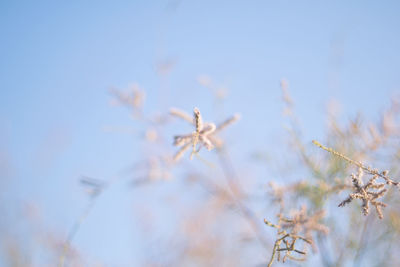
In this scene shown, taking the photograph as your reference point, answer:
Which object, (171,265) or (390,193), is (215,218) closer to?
(171,265)

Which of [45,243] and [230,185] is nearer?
[230,185]

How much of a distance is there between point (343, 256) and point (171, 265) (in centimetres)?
261

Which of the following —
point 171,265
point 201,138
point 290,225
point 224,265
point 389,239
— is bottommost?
point 290,225

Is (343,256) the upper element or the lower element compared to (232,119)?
lower

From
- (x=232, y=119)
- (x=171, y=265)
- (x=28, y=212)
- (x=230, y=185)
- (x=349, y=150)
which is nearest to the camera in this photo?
(x=232, y=119)

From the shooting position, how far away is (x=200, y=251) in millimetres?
4777

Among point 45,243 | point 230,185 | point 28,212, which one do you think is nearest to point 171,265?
point 45,243

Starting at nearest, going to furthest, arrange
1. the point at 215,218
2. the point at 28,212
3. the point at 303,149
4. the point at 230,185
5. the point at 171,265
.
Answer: the point at 303,149, the point at 230,185, the point at 171,265, the point at 28,212, the point at 215,218

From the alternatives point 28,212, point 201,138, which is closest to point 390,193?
point 201,138

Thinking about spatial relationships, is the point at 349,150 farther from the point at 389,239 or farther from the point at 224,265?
the point at 224,265

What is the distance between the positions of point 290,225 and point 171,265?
314cm

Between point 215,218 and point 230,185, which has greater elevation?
point 215,218

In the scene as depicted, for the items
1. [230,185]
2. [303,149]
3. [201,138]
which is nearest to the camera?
[201,138]

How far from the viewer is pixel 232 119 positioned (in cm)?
133
